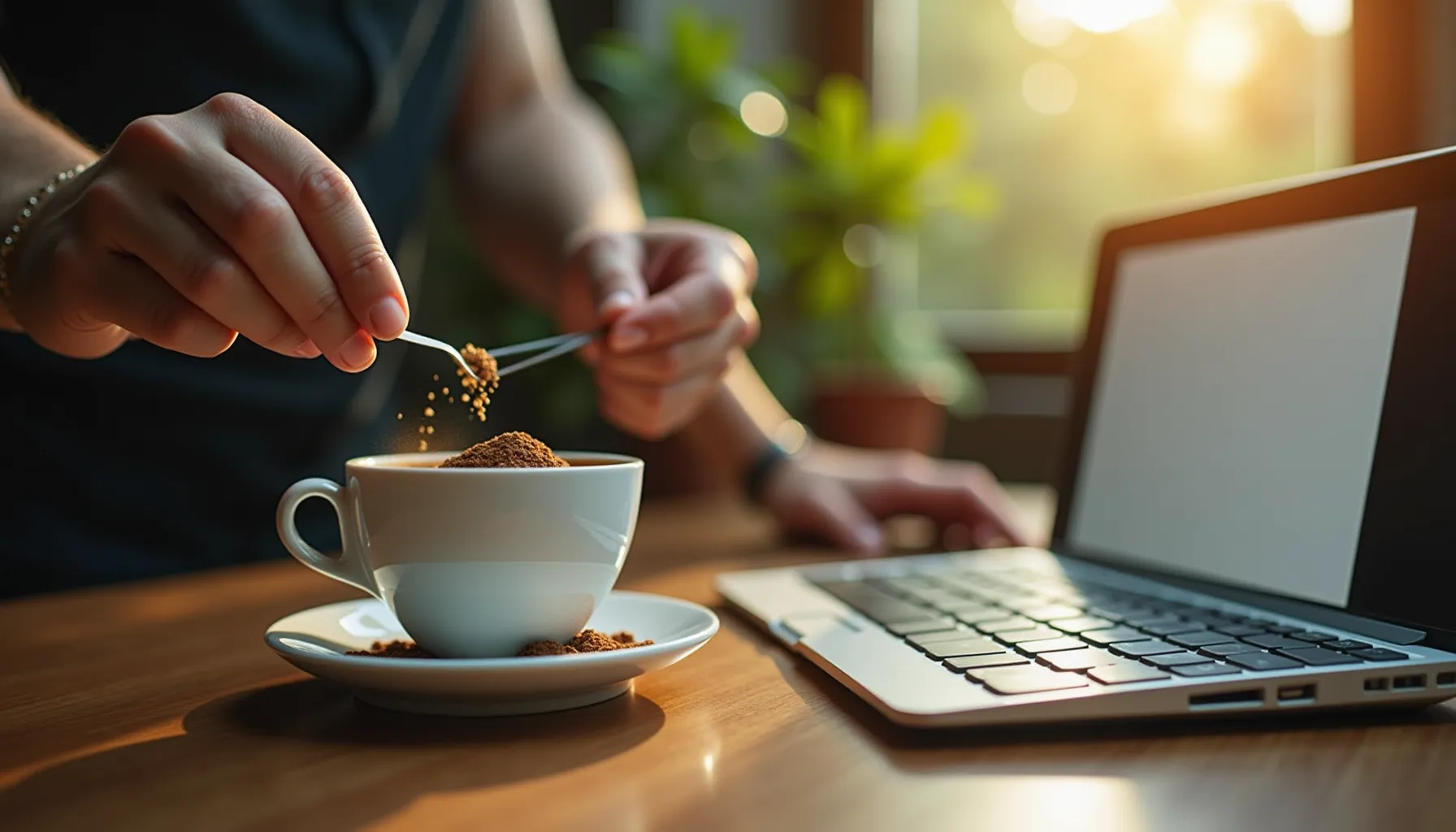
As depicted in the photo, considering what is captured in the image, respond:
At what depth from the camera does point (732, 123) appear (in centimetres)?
189

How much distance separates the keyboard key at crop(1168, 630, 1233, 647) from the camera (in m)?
0.54

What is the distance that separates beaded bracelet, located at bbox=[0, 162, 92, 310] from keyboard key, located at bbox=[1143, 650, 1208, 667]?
1.84 feet

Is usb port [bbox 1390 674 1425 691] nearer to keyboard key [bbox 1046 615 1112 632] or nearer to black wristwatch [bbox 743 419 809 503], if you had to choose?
keyboard key [bbox 1046 615 1112 632]

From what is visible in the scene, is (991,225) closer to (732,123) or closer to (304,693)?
(732,123)

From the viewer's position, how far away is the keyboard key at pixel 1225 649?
0.51m

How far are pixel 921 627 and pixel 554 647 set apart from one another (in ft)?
0.66

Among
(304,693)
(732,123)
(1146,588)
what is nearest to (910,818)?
(304,693)

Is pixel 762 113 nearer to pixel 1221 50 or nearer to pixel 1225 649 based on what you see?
pixel 1221 50

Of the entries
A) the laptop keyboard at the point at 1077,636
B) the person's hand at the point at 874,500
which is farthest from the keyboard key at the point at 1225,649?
the person's hand at the point at 874,500

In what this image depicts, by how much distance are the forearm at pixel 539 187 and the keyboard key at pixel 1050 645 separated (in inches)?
29.2

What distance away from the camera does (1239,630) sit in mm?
575

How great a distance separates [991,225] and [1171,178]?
341 mm

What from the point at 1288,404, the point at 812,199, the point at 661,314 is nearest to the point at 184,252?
the point at 661,314

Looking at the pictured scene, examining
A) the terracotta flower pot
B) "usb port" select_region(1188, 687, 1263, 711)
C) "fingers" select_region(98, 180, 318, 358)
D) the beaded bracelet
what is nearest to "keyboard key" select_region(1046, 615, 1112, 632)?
"usb port" select_region(1188, 687, 1263, 711)
